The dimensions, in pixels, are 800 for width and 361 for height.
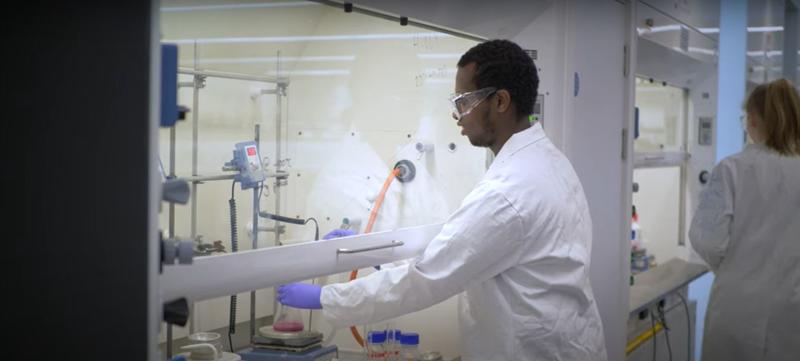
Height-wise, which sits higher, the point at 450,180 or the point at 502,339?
the point at 450,180

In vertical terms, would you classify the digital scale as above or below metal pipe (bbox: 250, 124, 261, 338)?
below

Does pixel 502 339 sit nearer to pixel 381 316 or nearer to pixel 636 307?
pixel 381 316

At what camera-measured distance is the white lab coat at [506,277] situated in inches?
64.2

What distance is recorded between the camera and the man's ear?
70.3 inches

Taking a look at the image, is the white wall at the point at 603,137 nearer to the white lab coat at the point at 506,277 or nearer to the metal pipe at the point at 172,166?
the white lab coat at the point at 506,277

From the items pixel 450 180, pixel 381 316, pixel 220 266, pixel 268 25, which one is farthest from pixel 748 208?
pixel 220 266

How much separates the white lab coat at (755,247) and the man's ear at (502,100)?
4.35 feet

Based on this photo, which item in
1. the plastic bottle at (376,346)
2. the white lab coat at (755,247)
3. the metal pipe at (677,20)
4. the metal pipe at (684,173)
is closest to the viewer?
the plastic bottle at (376,346)

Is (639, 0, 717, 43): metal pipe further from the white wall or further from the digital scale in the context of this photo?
the digital scale

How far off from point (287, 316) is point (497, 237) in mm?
790

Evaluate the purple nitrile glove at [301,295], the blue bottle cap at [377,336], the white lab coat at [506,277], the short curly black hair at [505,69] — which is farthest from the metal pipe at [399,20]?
the blue bottle cap at [377,336]

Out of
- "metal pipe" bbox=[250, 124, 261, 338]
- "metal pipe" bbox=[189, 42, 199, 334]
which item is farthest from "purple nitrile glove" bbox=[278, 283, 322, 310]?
"metal pipe" bbox=[189, 42, 199, 334]

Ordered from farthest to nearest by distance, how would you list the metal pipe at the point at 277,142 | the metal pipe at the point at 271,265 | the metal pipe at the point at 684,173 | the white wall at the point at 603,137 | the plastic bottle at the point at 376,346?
the metal pipe at the point at 684,173 < the white wall at the point at 603,137 < the plastic bottle at the point at 376,346 < the metal pipe at the point at 277,142 < the metal pipe at the point at 271,265

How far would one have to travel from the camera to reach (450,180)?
2.48 m
